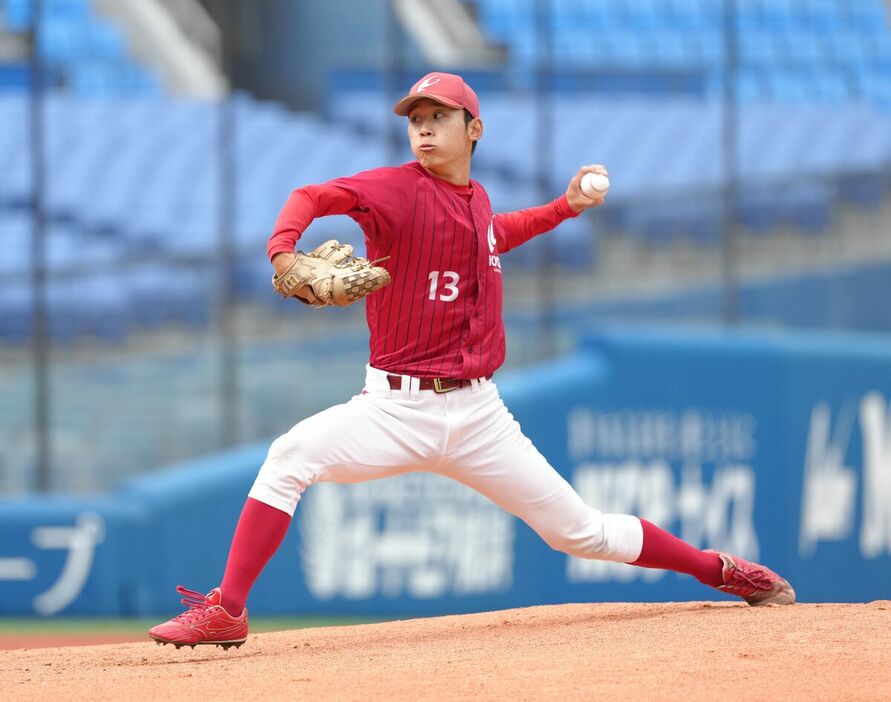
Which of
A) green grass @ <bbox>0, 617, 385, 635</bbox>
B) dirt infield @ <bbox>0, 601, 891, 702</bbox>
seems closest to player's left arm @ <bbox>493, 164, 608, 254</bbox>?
dirt infield @ <bbox>0, 601, 891, 702</bbox>

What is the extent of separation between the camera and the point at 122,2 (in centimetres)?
998

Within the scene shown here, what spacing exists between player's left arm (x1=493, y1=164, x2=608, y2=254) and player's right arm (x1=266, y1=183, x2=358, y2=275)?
676 millimetres

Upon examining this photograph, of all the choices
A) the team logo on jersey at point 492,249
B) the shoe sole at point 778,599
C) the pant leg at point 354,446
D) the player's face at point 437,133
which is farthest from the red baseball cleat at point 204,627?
the shoe sole at point 778,599

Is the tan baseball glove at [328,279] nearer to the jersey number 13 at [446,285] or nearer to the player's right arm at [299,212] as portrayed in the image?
the player's right arm at [299,212]

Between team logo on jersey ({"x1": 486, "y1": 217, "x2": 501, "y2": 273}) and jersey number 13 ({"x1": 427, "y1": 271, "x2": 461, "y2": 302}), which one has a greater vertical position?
team logo on jersey ({"x1": 486, "y1": 217, "x2": 501, "y2": 273})

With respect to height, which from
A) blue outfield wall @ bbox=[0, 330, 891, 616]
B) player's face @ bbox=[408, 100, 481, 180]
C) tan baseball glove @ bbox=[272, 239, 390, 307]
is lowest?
blue outfield wall @ bbox=[0, 330, 891, 616]

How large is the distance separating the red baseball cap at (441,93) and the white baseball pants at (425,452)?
2.53ft

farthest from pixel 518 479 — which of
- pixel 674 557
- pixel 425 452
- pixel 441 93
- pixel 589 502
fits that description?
pixel 589 502

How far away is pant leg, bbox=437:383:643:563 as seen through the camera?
13.5 feet

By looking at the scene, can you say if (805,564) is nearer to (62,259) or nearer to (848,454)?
(848,454)

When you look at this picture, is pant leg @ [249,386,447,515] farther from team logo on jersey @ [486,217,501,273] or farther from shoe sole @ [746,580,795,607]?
shoe sole @ [746,580,795,607]

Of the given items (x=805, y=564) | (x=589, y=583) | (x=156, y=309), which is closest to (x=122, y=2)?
(x=156, y=309)

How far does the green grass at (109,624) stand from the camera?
762 centimetres

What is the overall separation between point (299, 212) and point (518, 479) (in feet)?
3.42
